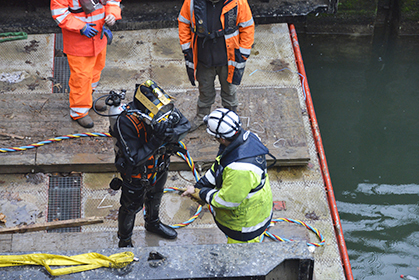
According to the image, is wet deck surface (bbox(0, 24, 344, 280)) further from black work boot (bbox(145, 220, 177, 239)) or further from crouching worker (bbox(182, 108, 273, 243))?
crouching worker (bbox(182, 108, 273, 243))

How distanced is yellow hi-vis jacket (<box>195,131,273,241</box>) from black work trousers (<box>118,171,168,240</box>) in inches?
21.0

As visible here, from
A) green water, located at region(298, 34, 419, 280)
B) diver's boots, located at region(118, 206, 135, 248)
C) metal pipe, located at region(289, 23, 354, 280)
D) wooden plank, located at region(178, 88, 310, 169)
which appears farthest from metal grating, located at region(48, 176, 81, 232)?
green water, located at region(298, 34, 419, 280)

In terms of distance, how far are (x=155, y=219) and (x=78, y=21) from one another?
2.53 m

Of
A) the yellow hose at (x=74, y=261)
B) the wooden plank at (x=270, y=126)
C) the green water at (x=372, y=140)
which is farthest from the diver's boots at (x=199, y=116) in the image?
the yellow hose at (x=74, y=261)

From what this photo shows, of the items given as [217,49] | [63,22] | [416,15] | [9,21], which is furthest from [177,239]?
[416,15]

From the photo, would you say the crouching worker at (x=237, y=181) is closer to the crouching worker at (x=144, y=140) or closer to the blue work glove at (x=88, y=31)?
the crouching worker at (x=144, y=140)

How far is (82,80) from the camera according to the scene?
18.0 feet

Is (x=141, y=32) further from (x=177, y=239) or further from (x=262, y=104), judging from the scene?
(x=177, y=239)

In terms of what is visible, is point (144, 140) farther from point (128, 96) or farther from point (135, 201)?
point (128, 96)

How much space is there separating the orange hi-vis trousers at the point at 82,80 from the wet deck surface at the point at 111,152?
0.23 m

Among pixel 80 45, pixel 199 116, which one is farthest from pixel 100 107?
pixel 199 116

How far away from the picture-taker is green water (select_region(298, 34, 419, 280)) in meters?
5.86

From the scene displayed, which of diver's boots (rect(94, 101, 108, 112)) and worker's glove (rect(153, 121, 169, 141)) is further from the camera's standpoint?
diver's boots (rect(94, 101, 108, 112))

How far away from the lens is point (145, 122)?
366 cm
